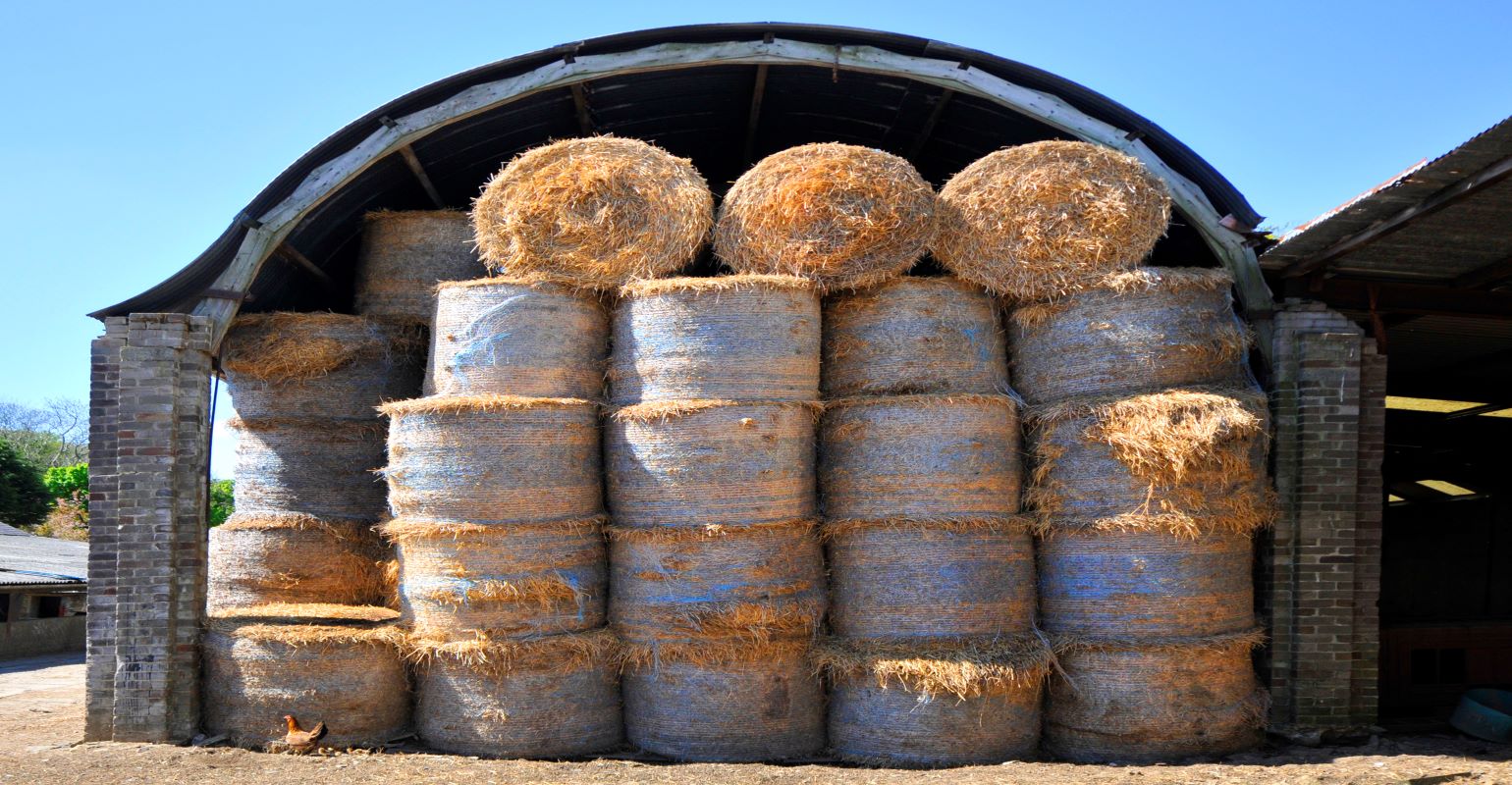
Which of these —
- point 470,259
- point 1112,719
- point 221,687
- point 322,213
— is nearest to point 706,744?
point 1112,719

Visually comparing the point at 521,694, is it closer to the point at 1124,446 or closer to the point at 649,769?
the point at 649,769

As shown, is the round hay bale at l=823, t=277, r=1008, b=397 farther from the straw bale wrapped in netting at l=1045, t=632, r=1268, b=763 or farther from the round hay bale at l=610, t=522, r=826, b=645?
the straw bale wrapped in netting at l=1045, t=632, r=1268, b=763

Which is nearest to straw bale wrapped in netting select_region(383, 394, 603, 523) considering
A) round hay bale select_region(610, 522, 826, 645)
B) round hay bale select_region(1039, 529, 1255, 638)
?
round hay bale select_region(610, 522, 826, 645)

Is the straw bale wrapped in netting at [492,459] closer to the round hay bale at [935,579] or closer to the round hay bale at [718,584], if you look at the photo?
the round hay bale at [718,584]

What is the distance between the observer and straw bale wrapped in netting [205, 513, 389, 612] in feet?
27.7

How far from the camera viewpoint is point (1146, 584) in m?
7.12

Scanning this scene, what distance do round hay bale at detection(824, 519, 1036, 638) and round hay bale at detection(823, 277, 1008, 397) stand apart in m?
0.89

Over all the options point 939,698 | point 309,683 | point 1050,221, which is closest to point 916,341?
point 1050,221

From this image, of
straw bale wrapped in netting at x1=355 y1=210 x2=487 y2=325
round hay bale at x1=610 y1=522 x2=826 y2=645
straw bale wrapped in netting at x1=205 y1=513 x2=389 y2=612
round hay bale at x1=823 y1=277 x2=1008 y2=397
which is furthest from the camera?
straw bale wrapped in netting at x1=355 y1=210 x2=487 y2=325

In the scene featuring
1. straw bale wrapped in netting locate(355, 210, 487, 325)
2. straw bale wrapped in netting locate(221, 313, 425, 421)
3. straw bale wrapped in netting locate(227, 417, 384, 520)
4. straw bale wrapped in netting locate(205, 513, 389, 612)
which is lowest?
straw bale wrapped in netting locate(205, 513, 389, 612)

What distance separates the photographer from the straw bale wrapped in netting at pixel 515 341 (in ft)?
24.0

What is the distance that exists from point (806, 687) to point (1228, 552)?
2.72 metres

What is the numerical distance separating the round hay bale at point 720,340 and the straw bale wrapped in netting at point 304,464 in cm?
257

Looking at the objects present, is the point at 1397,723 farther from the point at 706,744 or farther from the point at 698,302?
the point at 698,302
